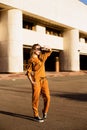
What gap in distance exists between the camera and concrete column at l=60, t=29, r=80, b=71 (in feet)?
149

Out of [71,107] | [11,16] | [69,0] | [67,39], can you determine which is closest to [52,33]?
[67,39]

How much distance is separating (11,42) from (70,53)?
48.7 feet

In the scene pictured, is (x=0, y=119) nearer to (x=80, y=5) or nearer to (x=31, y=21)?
(x=31, y=21)

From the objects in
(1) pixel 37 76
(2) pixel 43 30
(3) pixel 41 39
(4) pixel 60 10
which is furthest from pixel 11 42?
(1) pixel 37 76

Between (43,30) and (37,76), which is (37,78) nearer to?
(37,76)

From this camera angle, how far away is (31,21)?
40.0 metres

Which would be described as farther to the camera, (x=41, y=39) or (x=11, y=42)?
(x=41, y=39)

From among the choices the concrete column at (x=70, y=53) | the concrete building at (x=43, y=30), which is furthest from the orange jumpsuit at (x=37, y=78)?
the concrete column at (x=70, y=53)

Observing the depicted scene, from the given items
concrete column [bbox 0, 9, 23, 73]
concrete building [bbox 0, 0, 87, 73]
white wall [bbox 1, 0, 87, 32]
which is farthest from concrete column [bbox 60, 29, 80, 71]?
concrete column [bbox 0, 9, 23, 73]

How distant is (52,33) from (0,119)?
129 feet

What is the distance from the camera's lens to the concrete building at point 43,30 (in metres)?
32.7

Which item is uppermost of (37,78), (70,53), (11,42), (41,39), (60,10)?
(60,10)

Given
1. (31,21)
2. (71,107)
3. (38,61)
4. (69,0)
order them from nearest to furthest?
(38,61)
(71,107)
(31,21)
(69,0)

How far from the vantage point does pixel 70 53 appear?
45.5 m
